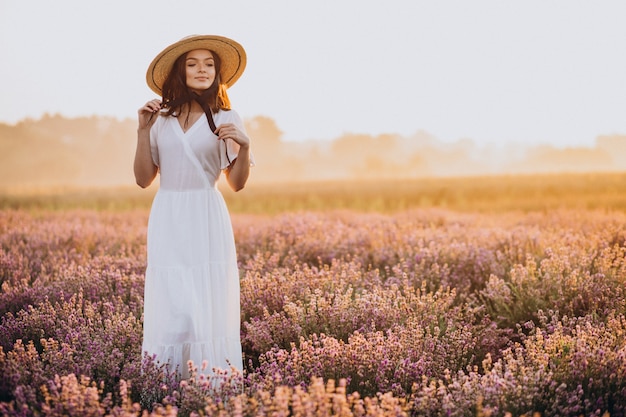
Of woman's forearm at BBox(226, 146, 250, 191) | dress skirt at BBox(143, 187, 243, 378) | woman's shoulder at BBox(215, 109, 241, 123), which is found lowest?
dress skirt at BBox(143, 187, 243, 378)

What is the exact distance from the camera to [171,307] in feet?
10.4

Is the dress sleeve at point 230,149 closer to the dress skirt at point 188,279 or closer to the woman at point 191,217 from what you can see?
the woman at point 191,217

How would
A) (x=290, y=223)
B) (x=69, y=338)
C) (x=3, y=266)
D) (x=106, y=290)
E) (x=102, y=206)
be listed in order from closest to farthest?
1. (x=69, y=338)
2. (x=106, y=290)
3. (x=3, y=266)
4. (x=290, y=223)
5. (x=102, y=206)

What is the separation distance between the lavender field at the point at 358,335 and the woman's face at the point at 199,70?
1358mm

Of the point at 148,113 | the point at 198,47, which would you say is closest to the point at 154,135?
the point at 148,113

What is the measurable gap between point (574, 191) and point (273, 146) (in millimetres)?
34443

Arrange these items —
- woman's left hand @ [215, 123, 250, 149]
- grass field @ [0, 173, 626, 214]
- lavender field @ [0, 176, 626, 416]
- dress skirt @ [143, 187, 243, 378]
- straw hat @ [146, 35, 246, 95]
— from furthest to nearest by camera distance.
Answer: grass field @ [0, 173, 626, 214] → straw hat @ [146, 35, 246, 95] → dress skirt @ [143, 187, 243, 378] → woman's left hand @ [215, 123, 250, 149] → lavender field @ [0, 176, 626, 416]

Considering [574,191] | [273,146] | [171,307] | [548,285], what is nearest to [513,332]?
[548,285]

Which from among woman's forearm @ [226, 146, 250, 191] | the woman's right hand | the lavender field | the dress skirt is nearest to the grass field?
the lavender field

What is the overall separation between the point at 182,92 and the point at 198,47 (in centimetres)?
24

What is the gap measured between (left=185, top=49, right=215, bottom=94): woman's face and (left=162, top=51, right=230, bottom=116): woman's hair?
25 mm

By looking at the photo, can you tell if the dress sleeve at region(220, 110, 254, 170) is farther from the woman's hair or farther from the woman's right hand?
the woman's right hand

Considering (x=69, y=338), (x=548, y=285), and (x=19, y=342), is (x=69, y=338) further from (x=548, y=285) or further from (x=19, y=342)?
(x=548, y=285)

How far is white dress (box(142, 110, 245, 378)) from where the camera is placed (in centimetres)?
318
